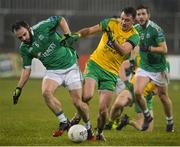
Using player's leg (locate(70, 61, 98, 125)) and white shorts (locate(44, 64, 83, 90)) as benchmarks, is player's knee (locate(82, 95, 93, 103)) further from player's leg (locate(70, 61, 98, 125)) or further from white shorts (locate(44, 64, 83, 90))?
white shorts (locate(44, 64, 83, 90))

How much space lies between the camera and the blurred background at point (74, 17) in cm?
3525

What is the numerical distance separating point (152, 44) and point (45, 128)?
2.78m

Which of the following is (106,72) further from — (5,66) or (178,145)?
(5,66)

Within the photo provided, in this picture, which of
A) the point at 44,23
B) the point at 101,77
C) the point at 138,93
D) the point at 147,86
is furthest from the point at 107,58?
the point at 147,86

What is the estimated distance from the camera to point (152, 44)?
1516cm

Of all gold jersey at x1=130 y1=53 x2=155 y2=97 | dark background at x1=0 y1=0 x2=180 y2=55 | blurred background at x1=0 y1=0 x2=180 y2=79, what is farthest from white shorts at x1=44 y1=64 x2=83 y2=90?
dark background at x1=0 y1=0 x2=180 y2=55

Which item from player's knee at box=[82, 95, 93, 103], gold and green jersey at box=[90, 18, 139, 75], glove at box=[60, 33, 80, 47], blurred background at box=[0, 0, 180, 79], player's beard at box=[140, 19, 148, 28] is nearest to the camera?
glove at box=[60, 33, 80, 47]

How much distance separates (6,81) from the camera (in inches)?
1283

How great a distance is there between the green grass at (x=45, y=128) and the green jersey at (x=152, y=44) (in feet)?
4.33

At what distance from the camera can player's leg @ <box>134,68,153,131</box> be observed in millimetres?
15156

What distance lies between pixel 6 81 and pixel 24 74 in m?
19.3

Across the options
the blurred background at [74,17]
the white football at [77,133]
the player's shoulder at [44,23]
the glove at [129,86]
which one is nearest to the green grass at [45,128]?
the white football at [77,133]

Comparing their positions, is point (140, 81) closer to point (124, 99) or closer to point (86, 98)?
point (124, 99)

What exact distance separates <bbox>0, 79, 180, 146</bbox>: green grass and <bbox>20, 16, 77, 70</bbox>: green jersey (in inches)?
52.6
